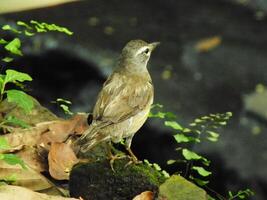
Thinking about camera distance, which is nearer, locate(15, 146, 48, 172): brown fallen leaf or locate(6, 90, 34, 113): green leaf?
locate(6, 90, 34, 113): green leaf

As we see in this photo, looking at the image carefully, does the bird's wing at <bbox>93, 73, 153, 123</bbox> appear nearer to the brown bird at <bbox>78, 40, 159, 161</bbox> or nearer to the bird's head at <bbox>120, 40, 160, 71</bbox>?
the brown bird at <bbox>78, 40, 159, 161</bbox>

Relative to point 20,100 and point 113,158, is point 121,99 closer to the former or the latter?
point 113,158

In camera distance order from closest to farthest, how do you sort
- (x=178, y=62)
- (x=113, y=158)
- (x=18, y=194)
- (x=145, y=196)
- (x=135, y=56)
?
1. (x=18, y=194)
2. (x=145, y=196)
3. (x=113, y=158)
4. (x=135, y=56)
5. (x=178, y=62)

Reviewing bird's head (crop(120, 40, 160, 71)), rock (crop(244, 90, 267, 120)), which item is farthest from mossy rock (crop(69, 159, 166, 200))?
rock (crop(244, 90, 267, 120))

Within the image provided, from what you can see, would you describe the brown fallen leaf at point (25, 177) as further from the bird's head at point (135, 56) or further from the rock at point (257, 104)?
the rock at point (257, 104)

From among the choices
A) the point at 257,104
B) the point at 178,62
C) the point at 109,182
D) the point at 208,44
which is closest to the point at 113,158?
the point at 109,182

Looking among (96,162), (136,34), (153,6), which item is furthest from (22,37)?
(96,162)
